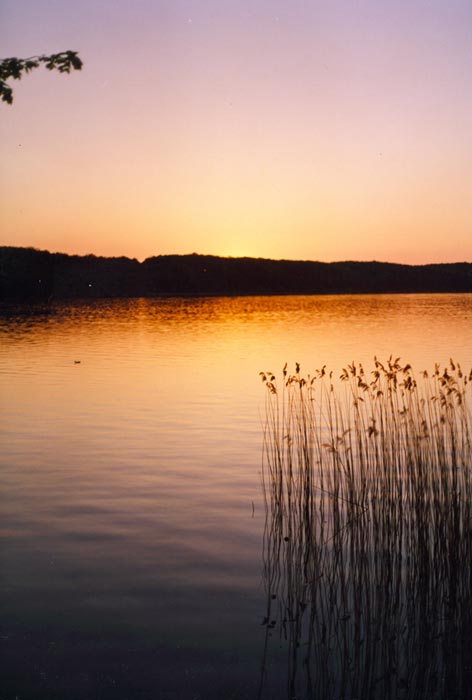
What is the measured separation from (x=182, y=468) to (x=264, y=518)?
2.67 metres

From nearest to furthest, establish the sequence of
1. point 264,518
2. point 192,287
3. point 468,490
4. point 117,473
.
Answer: point 468,490, point 264,518, point 117,473, point 192,287

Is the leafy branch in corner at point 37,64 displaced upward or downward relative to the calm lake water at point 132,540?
upward

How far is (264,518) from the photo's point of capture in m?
7.91

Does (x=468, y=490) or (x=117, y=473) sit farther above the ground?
(x=468, y=490)

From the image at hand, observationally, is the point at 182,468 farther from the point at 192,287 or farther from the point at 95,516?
the point at 192,287

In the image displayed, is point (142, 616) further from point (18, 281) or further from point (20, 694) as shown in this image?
point (18, 281)

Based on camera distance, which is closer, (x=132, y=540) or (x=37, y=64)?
(x=37, y=64)

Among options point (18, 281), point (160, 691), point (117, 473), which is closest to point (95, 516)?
point (117, 473)

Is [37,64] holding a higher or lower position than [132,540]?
higher

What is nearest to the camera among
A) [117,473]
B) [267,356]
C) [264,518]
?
[264,518]

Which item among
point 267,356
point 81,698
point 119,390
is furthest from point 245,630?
point 267,356

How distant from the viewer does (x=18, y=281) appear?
75250mm

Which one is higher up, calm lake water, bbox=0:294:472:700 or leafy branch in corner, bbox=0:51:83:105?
leafy branch in corner, bbox=0:51:83:105

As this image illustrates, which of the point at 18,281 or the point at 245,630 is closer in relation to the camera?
the point at 245,630
